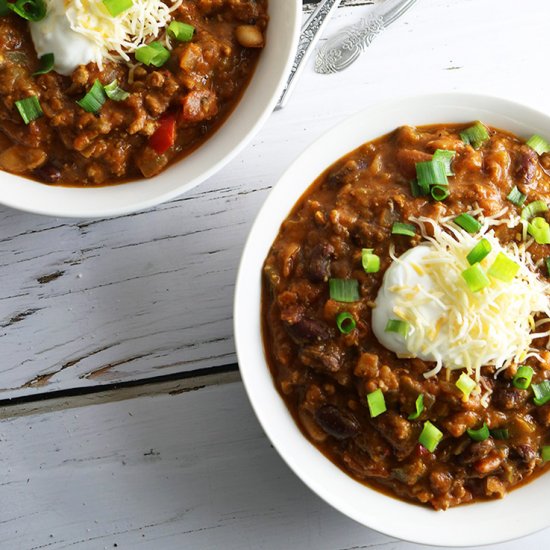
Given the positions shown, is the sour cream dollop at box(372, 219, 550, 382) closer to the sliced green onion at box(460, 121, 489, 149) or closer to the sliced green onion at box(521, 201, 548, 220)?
the sliced green onion at box(521, 201, 548, 220)

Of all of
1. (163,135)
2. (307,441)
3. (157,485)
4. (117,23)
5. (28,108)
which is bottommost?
(157,485)

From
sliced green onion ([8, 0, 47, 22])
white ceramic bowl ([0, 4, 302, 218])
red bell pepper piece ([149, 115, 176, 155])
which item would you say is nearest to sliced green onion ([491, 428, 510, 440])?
white ceramic bowl ([0, 4, 302, 218])

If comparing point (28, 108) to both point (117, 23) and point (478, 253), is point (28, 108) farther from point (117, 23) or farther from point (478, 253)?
point (478, 253)

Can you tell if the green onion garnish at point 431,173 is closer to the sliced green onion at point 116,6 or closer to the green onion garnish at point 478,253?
the green onion garnish at point 478,253

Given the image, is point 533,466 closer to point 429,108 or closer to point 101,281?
point 429,108

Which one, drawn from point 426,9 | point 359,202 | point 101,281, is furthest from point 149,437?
point 426,9

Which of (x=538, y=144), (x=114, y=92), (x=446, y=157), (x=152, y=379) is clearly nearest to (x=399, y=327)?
(x=446, y=157)
